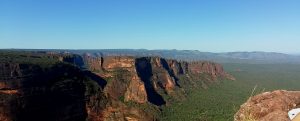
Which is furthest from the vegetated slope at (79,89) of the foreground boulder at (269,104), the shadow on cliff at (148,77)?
the foreground boulder at (269,104)

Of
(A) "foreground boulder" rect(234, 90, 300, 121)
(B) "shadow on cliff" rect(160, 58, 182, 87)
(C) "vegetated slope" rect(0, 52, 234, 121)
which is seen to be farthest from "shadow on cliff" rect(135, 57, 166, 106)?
(A) "foreground boulder" rect(234, 90, 300, 121)

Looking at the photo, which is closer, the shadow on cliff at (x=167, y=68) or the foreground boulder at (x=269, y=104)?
the foreground boulder at (x=269, y=104)

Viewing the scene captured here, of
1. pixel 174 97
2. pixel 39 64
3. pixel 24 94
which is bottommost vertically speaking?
pixel 174 97

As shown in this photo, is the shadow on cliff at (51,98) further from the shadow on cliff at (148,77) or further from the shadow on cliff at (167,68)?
the shadow on cliff at (167,68)

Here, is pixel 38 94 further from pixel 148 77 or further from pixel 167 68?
pixel 167 68

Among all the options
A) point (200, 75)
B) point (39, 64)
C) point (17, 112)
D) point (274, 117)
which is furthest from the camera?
point (200, 75)

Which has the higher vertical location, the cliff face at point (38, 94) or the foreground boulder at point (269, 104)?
the foreground boulder at point (269, 104)

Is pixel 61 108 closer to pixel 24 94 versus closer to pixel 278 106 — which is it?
pixel 24 94

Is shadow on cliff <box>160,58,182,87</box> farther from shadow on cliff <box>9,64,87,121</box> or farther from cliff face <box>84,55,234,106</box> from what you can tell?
shadow on cliff <box>9,64,87,121</box>

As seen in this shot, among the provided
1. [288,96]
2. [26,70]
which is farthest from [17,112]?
[288,96]
